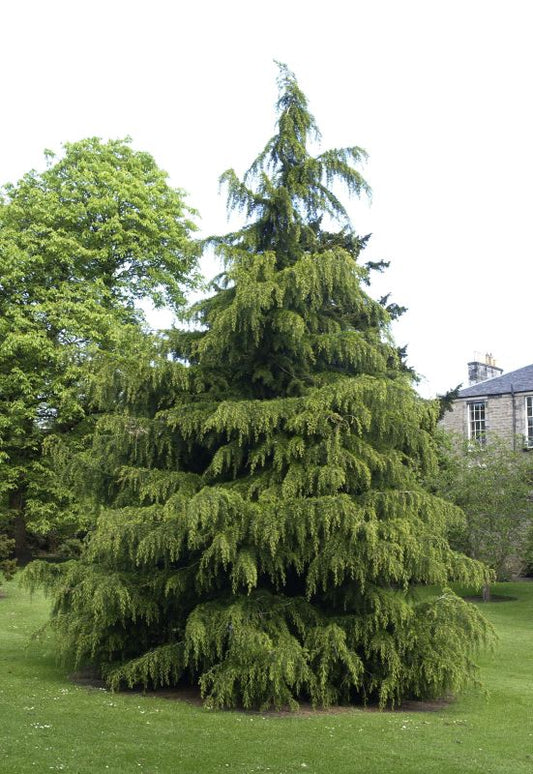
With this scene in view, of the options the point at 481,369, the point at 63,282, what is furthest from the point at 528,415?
the point at 63,282

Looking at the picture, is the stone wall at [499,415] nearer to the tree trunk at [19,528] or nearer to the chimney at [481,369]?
the chimney at [481,369]

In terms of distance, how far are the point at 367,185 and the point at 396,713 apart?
8587 mm

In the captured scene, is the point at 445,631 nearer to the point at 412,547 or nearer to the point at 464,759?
the point at 412,547

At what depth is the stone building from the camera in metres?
37.5

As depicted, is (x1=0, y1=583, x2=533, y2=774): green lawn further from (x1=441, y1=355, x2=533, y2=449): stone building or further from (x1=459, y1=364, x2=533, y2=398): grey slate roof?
(x1=459, y1=364, x2=533, y2=398): grey slate roof

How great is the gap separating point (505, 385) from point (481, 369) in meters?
5.57

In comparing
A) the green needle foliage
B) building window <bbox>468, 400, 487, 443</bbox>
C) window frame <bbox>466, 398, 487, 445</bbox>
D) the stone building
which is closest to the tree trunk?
the green needle foliage

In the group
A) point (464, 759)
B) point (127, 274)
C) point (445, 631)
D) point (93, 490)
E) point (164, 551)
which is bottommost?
point (464, 759)

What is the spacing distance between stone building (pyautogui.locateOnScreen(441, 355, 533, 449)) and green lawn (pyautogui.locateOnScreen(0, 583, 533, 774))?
25633 millimetres

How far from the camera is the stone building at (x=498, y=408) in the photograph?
123 ft

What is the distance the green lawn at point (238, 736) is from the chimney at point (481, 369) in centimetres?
3177

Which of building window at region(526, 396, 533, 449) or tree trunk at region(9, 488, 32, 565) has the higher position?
building window at region(526, 396, 533, 449)

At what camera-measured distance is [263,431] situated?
12156 millimetres

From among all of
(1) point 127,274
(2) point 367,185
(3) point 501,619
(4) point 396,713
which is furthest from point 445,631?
(1) point 127,274
